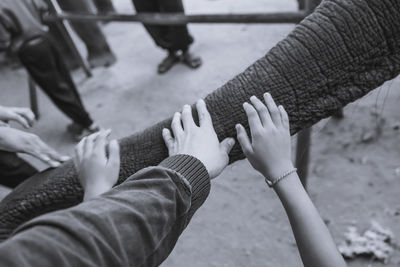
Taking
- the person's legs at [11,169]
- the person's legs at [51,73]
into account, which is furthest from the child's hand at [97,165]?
the person's legs at [51,73]

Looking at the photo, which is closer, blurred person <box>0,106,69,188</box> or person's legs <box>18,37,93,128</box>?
blurred person <box>0,106,69,188</box>

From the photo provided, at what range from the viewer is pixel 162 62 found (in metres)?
2.83

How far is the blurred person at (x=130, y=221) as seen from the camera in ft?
1.38

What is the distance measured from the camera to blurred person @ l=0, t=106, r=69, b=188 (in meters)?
1.12

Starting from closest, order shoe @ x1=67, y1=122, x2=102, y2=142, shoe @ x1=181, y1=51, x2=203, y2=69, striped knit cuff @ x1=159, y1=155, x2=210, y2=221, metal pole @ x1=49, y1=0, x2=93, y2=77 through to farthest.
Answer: striped knit cuff @ x1=159, y1=155, x2=210, y2=221 < shoe @ x1=67, y1=122, x2=102, y2=142 < metal pole @ x1=49, y1=0, x2=93, y2=77 < shoe @ x1=181, y1=51, x2=203, y2=69

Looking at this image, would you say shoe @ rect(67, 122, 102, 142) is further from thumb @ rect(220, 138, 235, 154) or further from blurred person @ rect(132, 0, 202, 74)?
thumb @ rect(220, 138, 235, 154)

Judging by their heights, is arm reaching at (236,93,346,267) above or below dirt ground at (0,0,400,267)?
above

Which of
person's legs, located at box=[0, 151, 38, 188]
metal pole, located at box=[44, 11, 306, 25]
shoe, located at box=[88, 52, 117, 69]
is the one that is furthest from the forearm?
shoe, located at box=[88, 52, 117, 69]

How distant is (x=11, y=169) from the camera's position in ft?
4.81

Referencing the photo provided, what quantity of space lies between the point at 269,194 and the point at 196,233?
A: 0.39m

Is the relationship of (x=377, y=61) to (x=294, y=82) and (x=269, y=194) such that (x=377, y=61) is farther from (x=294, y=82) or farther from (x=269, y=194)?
(x=269, y=194)

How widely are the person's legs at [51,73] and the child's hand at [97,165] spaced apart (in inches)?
52.2

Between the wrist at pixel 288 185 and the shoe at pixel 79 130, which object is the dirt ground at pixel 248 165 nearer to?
the shoe at pixel 79 130

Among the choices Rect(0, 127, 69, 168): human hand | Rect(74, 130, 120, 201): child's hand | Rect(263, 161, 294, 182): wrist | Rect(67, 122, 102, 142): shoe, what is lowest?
Rect(67, 122, 102, 142): shoe
